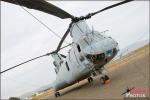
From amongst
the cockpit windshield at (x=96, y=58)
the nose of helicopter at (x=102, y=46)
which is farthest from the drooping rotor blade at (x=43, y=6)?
the cockpit windshield at (x=96, y=58)

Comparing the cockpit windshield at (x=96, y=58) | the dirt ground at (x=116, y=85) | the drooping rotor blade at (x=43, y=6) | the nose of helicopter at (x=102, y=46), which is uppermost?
the drooping rotor blade at (x=43, y=6)

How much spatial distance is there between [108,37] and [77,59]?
9.26 feet

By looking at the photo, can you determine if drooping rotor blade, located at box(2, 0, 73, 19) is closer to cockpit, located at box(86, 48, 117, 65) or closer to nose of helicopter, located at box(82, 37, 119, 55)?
nose of helicopter, located at box(82, 37, 119, 55)

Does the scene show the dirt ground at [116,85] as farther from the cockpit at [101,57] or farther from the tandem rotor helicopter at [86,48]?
the cockpit at [101,57]

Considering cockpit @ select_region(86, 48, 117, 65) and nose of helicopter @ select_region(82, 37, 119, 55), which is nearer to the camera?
nose of helicopter @ select_region(82, 37, 119, 55)

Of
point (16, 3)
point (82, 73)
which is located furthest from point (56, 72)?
point (16, 3)

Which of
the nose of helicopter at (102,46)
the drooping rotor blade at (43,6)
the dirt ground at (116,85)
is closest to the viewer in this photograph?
the drooping rotor blade at (43,6)

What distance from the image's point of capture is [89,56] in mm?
17109

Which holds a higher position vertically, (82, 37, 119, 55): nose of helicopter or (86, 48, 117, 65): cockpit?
(82, 37, 119, 55): nose of helicopter

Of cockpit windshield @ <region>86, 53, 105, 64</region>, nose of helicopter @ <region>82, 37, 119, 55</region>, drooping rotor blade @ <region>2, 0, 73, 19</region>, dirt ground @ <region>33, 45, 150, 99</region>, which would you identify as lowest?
dirt ground @ <region>33, 45, 150, 99</region>

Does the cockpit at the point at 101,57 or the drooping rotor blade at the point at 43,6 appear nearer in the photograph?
the drooping rotor blade at the point at 43,6

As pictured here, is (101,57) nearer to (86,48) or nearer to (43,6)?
(86,48)

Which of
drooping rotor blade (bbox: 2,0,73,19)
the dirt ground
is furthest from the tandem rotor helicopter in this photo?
the dirt ground

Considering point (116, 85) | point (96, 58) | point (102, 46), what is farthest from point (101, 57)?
point (116, 85)
